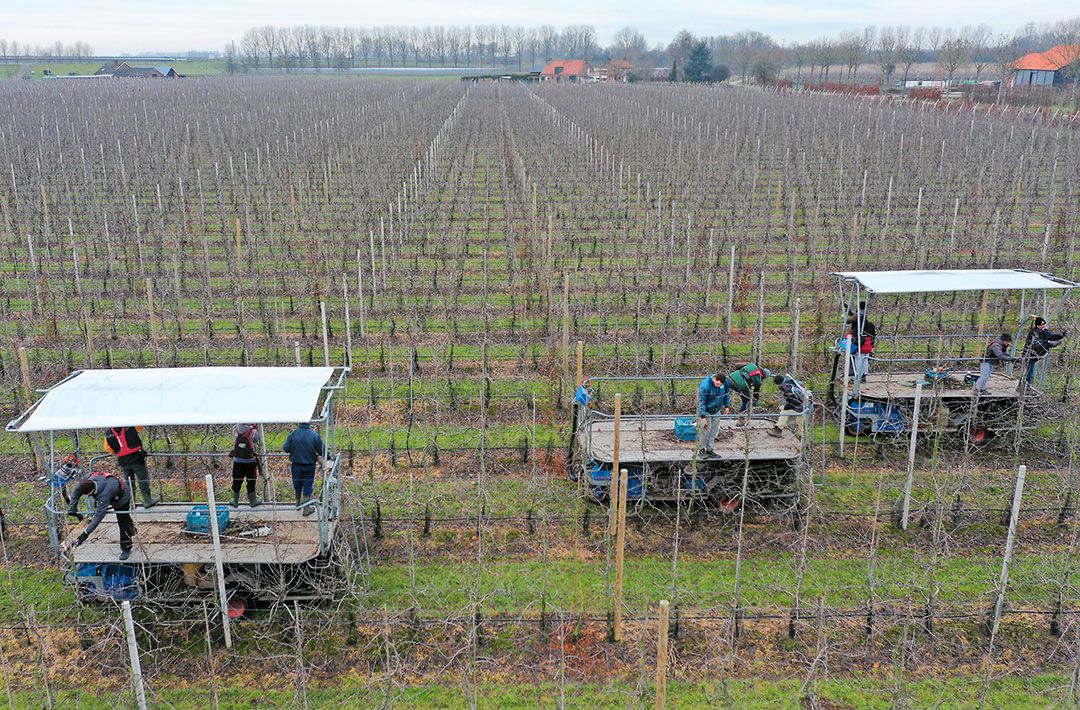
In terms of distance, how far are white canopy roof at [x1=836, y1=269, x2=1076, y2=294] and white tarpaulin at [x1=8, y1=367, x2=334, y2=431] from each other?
321 inches

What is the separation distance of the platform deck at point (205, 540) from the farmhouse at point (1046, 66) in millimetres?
75059

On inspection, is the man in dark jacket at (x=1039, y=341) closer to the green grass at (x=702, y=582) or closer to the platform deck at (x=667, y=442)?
the green grass at (x=702, y=582)

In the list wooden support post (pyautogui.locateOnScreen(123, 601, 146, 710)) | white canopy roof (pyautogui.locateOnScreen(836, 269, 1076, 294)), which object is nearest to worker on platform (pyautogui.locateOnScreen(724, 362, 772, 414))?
white canopy roof (pyautogui.locateOnScreen(836, 269, 1076, 294))

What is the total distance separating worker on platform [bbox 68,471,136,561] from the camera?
863 centimetres

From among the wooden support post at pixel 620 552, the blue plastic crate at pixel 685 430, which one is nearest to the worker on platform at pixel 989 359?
the blue plastic crate at pixel 685 430

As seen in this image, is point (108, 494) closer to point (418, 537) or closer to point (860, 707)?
point (418, 537)

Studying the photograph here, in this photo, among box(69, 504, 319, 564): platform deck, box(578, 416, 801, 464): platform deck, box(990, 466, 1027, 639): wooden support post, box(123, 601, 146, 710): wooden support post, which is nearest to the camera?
box(123, 601, 146, 710): wooden support post

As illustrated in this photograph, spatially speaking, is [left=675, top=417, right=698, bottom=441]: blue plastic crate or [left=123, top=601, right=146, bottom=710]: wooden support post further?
[left=675, top=417, right=698, bottom=441]: blue plastic crate

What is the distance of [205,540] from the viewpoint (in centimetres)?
902

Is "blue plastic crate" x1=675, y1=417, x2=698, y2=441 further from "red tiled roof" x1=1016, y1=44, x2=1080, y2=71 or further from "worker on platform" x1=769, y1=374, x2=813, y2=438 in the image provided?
"red tiled roof" x1=1016, y1=44, x2=1080, y2=71

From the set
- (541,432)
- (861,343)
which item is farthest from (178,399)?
(861,343)

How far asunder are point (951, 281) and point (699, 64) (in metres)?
93.7

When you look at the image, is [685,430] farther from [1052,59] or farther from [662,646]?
[1052,59]

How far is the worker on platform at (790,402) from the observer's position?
10.8 meters
